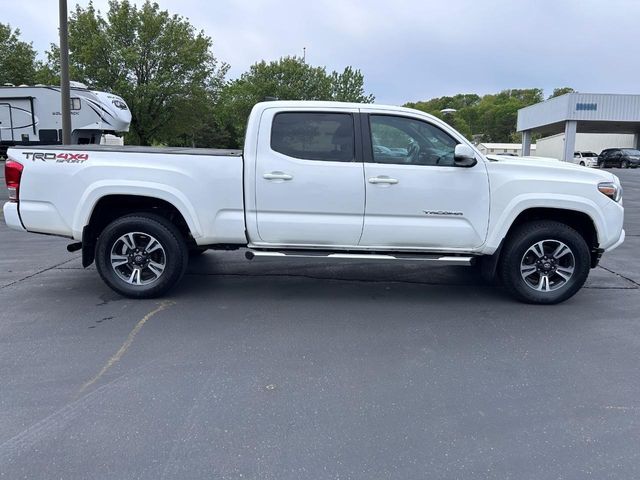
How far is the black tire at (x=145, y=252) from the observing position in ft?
17.9

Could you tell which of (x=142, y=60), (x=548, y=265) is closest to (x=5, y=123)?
(x=142, y=60)

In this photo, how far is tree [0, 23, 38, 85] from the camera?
114ft

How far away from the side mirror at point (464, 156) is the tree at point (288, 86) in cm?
3794

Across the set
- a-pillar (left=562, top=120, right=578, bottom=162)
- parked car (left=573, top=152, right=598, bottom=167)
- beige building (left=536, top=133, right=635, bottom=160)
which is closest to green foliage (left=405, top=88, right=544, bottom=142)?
beige building (left=536, top=133, right=635, bottom=160)

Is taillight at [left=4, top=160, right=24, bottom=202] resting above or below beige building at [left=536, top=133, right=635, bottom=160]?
below

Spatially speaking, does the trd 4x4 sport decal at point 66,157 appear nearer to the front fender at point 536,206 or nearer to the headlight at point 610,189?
the front fender at point 536,206

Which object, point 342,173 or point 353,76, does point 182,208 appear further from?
point 353,76

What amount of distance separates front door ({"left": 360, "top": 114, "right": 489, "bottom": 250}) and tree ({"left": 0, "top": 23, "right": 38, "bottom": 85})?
37.2 meters

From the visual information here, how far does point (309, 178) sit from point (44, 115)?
62.4ft

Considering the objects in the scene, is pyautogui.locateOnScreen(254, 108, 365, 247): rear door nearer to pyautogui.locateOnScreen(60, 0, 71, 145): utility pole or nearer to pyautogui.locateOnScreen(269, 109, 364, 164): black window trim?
pyautogui.locateOnScreen(269, 109, 364, 164): black window trim

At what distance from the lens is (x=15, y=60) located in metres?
35.1

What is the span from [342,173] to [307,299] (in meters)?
1.39

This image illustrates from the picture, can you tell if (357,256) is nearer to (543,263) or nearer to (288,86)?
(543,263)

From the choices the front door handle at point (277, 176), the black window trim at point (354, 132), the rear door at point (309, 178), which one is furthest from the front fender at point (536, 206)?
the front door handle at point (277, 176)
